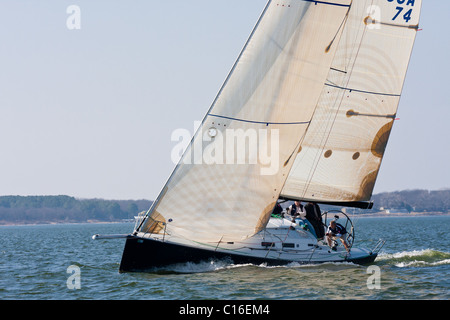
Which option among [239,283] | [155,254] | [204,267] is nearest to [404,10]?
[204,267]

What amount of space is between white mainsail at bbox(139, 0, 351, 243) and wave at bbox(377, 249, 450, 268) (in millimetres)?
6319

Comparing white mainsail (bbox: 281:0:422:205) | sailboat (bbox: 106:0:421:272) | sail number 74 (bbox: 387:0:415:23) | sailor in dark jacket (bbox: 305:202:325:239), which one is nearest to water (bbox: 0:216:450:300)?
sailboat (bbox: 106:0:421:272)

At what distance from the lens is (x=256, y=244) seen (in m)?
21.6

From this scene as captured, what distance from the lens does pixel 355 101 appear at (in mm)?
24984

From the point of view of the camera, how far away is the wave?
24.2m

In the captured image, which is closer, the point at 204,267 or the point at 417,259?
the point at 204,267

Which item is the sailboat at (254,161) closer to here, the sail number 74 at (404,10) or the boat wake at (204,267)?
the boat wake at (204,267)

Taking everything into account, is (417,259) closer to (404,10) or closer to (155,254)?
(404,10)

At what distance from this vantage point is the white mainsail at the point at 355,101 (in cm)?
2470

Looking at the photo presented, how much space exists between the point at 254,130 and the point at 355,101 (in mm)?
5993

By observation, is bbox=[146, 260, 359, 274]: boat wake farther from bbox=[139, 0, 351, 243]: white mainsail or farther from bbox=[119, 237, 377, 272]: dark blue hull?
bbox=[139, 0, 351, 243]: white mainsail

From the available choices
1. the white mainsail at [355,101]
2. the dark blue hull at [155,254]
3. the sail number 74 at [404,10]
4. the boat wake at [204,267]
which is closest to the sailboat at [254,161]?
the dark blue hull at [155,254]
